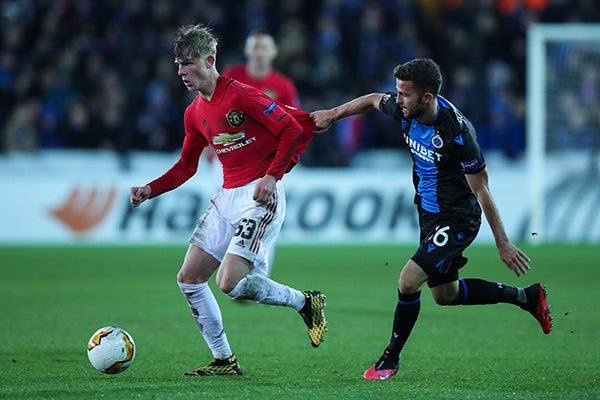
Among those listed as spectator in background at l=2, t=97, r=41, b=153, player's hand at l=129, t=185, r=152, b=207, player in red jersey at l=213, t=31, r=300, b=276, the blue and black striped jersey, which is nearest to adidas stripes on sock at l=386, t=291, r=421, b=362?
the blue and black striped jersey

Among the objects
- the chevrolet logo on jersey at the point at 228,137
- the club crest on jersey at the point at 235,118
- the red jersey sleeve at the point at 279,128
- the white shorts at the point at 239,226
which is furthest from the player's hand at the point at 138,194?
the red jersey sleeve at the point at 279,128

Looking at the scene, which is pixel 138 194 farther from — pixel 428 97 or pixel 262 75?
pixel 262 75

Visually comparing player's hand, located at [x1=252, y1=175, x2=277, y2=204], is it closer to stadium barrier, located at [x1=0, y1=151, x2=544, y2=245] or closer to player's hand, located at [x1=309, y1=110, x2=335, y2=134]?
player's hand, located at [x1=309, y1=110, x2=335, y2=134]

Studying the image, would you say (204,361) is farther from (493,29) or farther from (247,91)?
(493,29)

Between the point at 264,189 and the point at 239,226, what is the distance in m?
0.36

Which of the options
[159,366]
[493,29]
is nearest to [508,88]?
[493,29]

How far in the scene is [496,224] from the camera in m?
6.29

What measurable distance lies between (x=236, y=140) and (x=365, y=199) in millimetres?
11388

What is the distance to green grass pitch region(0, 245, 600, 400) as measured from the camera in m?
6.06

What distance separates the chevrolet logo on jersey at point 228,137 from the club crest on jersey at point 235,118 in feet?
0.24

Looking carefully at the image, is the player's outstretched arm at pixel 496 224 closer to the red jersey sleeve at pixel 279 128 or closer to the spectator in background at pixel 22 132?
the red jersey sleeve at pixel 279 128

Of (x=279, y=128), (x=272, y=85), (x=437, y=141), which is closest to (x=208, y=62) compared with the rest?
(x=279, y=128)

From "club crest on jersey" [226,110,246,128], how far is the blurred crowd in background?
1155cm

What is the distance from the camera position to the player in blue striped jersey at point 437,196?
6.29 meters
